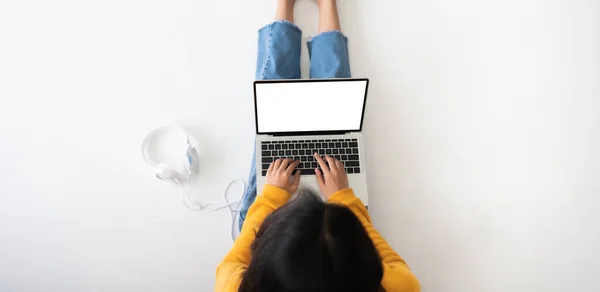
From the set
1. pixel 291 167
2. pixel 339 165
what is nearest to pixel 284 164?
pixel 291 167

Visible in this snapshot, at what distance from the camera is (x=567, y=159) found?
3.47ft

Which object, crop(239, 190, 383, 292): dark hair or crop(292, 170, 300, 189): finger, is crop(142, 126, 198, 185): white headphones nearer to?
crop(292, 170, 300, 189): finger

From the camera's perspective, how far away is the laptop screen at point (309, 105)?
865 millimetres

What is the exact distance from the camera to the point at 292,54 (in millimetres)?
1031

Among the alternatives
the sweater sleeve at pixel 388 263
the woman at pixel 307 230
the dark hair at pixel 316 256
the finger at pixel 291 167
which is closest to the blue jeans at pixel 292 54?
the woman at pixel 307 230

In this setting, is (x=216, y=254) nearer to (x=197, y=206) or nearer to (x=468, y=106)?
(x=197, y=206)

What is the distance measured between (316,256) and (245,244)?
11.4 inches

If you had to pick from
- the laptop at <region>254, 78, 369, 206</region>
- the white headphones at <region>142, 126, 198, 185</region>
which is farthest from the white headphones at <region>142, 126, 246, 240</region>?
the laptop at <region>254, 78, 369, 206</region>

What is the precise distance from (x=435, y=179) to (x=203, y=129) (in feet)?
1.88

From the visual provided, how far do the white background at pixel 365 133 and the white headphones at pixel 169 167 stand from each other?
0.03 m

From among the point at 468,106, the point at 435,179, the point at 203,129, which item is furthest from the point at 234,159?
the point at 468,106

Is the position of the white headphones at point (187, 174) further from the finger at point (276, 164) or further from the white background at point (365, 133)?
the finger at point (276, 164)

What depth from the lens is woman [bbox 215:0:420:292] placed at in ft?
1.77

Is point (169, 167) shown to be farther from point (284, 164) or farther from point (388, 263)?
point (388, 263)
